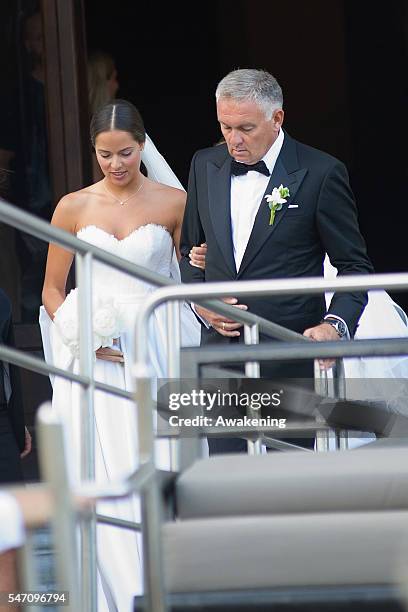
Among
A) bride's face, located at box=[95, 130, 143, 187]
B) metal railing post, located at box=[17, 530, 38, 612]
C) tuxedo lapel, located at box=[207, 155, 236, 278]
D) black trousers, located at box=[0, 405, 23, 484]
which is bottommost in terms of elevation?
black trousers, located at box=[0, 405, 23, 484]

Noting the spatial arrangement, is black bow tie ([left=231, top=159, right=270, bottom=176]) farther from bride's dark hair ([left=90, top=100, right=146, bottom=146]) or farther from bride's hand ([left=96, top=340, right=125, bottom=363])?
bride's hand ([left=96, top=340, right=125, bottom=363])

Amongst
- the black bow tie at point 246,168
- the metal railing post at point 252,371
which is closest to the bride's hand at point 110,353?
the black bow tie at point 246,168

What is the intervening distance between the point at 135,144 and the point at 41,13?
1.84 meters

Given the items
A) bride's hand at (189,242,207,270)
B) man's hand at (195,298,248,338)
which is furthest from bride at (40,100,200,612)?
man's hand at (195,298,248,338)

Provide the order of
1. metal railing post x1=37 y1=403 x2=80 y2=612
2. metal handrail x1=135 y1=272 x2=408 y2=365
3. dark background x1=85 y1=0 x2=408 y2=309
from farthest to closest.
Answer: dark background x1=85 y1=0 x2=408 y2=309 → metal handrail x1=135 y1=272 x2=408 y2=365 → metal railing post x1=37 y1=403 x2=80 y2=612

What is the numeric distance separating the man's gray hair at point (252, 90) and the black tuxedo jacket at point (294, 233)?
196 mm

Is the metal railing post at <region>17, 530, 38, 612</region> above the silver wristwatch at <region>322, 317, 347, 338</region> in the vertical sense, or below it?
below

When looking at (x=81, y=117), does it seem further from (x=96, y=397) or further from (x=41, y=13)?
(x=96, y=397)

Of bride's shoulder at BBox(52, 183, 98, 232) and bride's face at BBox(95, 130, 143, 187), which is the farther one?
bride's shoulder at BBox(52, 183, 98, 232)

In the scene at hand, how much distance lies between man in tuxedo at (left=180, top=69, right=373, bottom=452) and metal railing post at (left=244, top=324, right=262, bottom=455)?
0.23 metres

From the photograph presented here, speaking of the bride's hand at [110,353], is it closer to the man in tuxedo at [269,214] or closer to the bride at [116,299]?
the bride at [116,299]

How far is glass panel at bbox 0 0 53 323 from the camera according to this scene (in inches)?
273

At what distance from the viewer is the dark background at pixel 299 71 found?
922 cm

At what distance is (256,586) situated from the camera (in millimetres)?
2949
